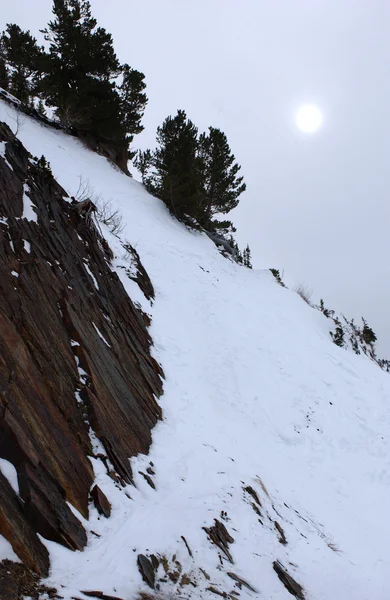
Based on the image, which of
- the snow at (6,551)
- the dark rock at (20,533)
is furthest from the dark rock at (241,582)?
the snow at (6,551)

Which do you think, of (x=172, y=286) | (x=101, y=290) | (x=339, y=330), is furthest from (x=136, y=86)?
(x=101, y=290)

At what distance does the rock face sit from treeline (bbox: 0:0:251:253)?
46.1ft

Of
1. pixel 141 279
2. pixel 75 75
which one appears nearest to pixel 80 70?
pixel 75 75

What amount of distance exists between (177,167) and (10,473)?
20482mm

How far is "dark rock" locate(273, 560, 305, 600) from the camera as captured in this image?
4.41 meters

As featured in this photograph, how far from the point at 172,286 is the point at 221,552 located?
8.92m

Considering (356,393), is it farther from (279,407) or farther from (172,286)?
(172,286)

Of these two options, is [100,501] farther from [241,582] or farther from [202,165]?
[202,165]

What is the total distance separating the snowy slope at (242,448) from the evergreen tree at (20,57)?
23.1 feet

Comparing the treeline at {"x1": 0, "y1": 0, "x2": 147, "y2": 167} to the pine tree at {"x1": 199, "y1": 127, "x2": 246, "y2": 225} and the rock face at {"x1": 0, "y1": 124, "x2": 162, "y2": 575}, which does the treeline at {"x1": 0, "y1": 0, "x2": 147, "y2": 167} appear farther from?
the rock face at {"x1": 0, "y1": 124, "x2": 162, "y2": 575}

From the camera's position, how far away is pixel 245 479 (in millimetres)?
6297

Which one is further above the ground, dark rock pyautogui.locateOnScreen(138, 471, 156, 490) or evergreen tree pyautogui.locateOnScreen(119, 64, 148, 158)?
evergreen tree pyautogui.locateOnScreen(119, 64, 148, 158)

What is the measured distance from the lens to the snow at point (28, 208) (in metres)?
6.00

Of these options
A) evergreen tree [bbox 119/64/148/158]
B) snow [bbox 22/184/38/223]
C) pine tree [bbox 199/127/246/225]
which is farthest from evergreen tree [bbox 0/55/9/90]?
snow [bbox 22/184/38/223]
